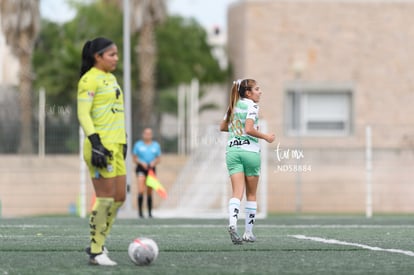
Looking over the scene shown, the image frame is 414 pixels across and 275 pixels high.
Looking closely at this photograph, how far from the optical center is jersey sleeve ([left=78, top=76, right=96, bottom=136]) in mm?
10531

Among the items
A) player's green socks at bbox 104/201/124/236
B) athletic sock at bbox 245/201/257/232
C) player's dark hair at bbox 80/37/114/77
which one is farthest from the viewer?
athletic sock at bbox 245/201/257/232

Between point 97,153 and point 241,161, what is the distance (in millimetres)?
3816

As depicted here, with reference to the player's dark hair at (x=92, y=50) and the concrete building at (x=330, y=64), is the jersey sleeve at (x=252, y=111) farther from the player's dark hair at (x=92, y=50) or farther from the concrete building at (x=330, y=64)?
the concrete building at (x=330, y=64)

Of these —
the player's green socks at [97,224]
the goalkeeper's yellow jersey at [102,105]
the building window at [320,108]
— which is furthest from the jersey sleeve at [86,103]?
the building window at [320,108]

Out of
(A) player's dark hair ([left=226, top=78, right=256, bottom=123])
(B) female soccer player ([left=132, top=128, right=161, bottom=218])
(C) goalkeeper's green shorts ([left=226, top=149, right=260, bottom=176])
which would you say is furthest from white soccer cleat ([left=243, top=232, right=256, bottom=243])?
(B) female soccer player ([left=132, top=128, right=161, bottom=218])

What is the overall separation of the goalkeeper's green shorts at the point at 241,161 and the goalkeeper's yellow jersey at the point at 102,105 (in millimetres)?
3329

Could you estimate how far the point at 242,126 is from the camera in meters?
14.0

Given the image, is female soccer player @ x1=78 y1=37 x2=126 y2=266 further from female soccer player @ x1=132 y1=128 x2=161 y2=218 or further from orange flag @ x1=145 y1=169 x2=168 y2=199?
female soccer player @ x1=132 y1=128 x2=161 y2=218

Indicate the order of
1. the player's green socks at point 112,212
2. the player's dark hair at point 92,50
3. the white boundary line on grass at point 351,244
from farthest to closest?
the white boundary line on grass at point 351,244 < the player's dark hair at point 92,50 < the player's green socks at point 112,212

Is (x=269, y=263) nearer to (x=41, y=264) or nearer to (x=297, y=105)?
(x=41, y=264)

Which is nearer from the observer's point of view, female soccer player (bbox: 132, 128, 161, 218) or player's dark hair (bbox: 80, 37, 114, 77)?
player's dark hair (bbox: 80, 37, 114, 77)

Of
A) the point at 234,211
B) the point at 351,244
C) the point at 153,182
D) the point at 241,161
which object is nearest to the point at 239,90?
the point at 241,161

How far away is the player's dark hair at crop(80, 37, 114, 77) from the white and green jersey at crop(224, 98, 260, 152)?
11.1ft

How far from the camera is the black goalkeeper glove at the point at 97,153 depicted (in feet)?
34.3
